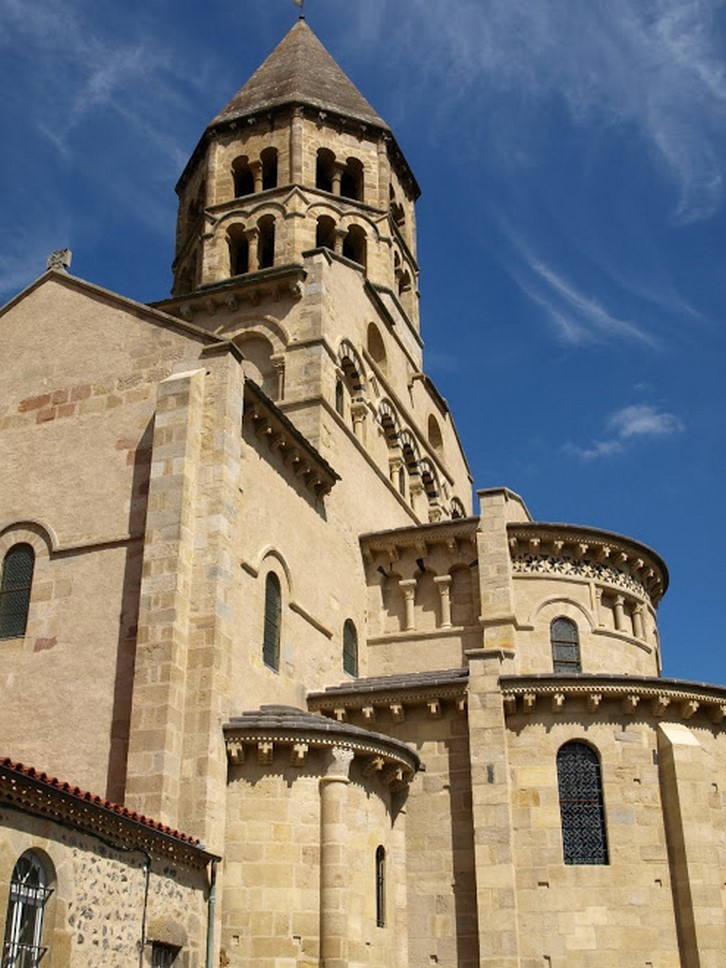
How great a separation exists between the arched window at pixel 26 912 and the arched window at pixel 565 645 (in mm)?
13084

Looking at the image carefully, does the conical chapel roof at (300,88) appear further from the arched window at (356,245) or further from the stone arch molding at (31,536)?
the stone arch molding at (31,536)

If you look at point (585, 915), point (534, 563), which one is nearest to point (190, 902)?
point (585, 915)

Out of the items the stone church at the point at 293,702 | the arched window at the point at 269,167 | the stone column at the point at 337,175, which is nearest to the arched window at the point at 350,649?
the stone church at the point at 293,702

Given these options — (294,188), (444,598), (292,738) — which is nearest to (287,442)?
(444,598)

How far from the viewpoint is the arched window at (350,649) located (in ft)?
74.0

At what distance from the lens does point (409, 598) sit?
78.1 feet

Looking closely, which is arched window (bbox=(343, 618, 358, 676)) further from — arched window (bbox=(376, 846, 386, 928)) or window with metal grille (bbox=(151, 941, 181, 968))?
window with metal grille (bbox=(151, 941, 181, 968))

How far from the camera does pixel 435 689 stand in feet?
63.7

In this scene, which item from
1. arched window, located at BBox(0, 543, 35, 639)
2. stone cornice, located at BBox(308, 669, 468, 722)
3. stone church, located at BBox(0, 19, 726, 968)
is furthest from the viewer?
stone cornice, located at BBox(308, 669, 468, 722)

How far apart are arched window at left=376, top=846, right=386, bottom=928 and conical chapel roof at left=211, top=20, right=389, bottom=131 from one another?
22.1 m

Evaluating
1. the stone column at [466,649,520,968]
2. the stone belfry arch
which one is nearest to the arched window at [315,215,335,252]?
the stone belfry arch

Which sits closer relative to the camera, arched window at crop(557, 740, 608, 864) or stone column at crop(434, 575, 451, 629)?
arched window at crop(557, 740, 608, 864)

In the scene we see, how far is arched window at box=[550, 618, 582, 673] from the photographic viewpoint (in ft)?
74.1

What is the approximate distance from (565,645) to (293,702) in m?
6.42
